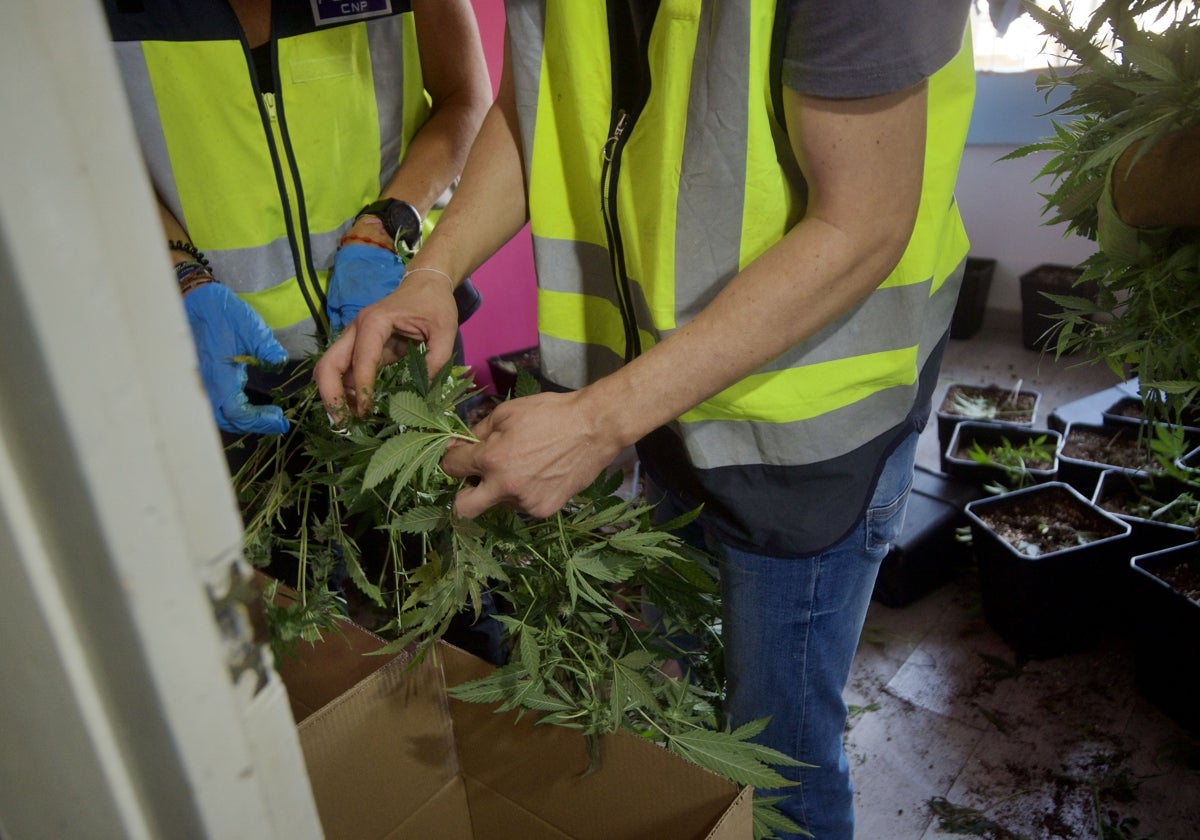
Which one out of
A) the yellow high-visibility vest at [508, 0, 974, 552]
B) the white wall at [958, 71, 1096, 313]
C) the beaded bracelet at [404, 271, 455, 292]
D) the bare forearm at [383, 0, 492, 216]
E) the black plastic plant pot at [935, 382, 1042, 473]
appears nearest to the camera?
the yellow high-visibility vest at [508, 0, 974, 552]

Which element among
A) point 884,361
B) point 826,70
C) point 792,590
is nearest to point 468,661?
point 792,590

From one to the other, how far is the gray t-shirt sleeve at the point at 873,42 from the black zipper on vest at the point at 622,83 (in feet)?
0.70

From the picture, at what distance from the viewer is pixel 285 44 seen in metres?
1.37

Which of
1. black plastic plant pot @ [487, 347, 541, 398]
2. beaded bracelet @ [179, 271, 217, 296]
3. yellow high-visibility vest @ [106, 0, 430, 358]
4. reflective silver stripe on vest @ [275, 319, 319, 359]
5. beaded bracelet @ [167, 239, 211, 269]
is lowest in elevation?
black plastic plant pot @ [487, 347, 541, 398]

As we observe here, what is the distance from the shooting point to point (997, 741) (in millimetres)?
2107

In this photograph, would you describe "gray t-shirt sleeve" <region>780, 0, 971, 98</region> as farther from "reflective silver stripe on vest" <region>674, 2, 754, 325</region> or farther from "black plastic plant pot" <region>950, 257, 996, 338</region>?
"black plastic plant pot" <region>950, 257, 996, 338</region>

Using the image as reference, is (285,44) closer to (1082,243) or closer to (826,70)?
(826,70)

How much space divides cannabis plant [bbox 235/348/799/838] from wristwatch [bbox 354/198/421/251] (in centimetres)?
40

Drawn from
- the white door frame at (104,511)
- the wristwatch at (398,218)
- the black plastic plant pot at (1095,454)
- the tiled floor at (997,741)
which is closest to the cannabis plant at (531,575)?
the wristwatch at (398,218)

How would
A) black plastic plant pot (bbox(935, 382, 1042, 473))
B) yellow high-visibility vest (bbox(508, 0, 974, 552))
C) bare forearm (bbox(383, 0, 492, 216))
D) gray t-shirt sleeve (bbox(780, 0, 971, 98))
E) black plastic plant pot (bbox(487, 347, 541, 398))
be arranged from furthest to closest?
1. black plastic plant pot (bbox(487, 347, 541, 398))
2. black plastic plant pot (bbox(935, 382, 1042, 473))
3. bare forearm (bbox(383, 0, 492, 216))
4. yellow high-visibility vest (bbox(508, 0, 974, 552))
5. gray t-shirt sleeve (bbox(780, 0, 971, 98))

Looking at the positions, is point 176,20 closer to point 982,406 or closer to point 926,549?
point 926,549

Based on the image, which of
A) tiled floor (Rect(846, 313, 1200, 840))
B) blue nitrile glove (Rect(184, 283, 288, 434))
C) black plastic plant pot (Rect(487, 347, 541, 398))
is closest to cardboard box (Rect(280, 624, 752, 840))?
blue nitrile glove (Rect(184, 283, 288, 434))

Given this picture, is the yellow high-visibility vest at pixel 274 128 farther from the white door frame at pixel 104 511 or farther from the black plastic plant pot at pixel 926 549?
the black plastic plant pot at pixel 926 549

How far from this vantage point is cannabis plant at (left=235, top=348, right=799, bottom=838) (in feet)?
3.17
